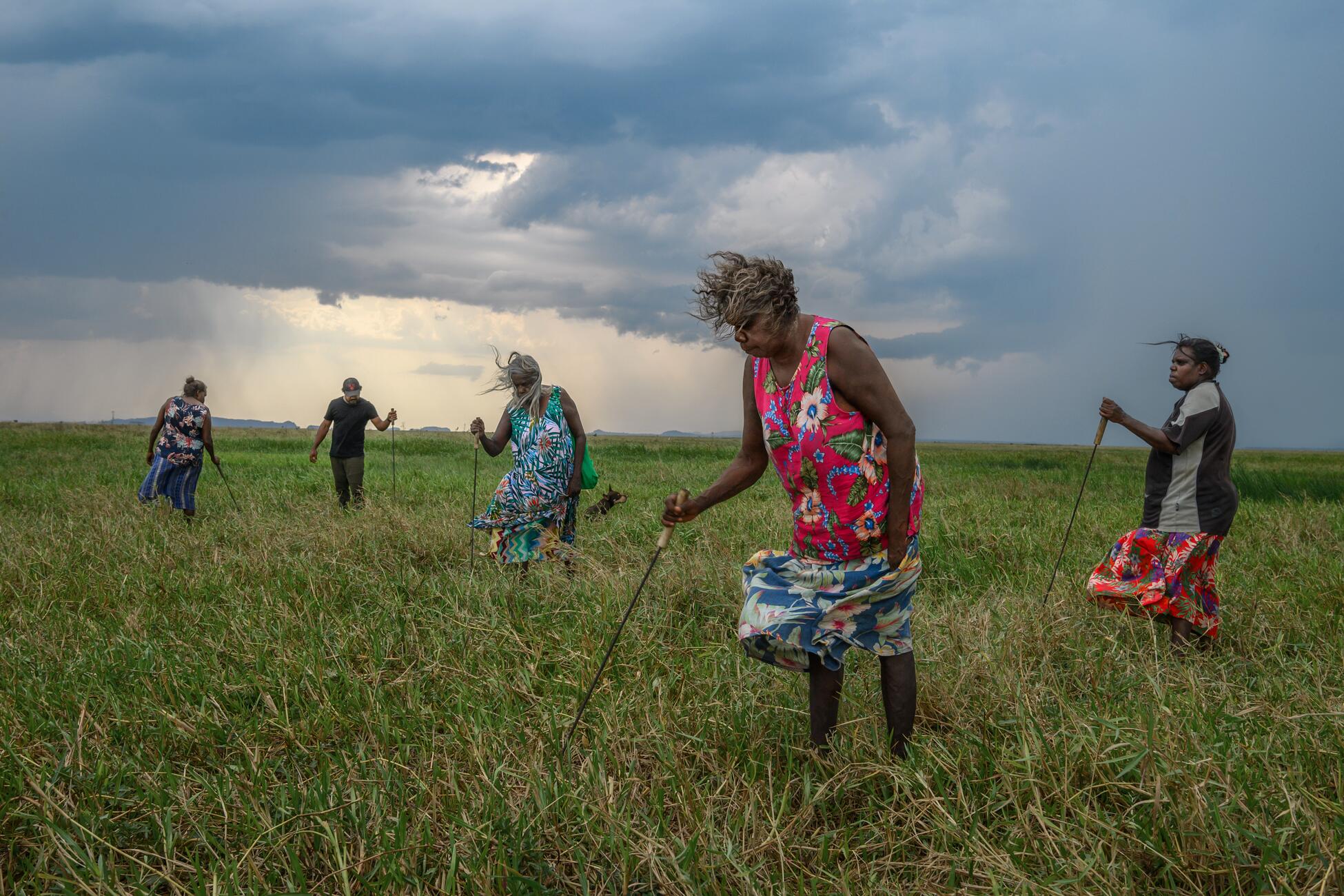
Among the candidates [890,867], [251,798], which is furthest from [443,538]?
[890,867]

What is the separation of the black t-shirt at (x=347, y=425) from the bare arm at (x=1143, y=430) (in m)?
8.54

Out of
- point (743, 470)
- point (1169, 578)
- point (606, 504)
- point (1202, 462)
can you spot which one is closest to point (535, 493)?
point (606, 504)

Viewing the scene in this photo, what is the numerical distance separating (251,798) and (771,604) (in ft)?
5.93

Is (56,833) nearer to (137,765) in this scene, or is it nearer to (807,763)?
(137,765)

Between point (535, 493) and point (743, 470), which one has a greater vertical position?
point (743, 470)

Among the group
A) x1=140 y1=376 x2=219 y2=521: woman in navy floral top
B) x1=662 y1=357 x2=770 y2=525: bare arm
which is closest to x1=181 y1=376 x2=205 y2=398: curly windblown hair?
x1=140 y1=376 x2=219 y2=521: woman in navy floral top

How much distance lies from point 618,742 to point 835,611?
935mm

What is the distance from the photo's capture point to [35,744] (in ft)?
11.5

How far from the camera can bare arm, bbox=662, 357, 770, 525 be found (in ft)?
11.1

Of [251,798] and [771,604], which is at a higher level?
[771,604]

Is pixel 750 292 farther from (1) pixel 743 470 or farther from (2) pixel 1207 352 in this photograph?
(2) pixel 1207 352

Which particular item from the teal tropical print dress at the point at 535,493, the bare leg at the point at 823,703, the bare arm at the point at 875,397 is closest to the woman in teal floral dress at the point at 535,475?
the teal tropical print dress at the point at 535,493

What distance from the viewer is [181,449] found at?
33.2 ft

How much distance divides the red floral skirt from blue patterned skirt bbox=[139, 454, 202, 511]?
9.21 metres
